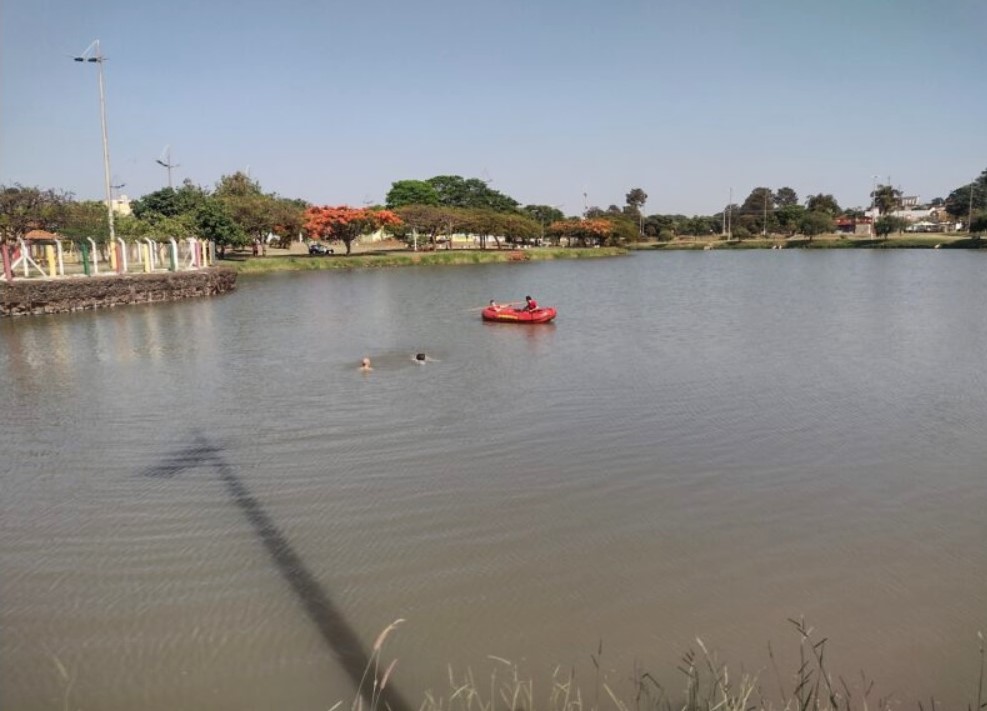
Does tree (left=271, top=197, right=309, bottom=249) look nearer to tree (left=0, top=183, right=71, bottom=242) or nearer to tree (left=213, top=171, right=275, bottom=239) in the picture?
tree (left=213, top=171, right=275, bottom=239)

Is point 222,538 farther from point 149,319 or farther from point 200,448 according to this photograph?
point 149,319

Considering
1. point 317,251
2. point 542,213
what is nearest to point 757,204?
point 542,213

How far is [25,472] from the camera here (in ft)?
32.5

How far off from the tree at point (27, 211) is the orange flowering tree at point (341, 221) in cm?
2233

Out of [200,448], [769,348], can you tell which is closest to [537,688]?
[200,448]

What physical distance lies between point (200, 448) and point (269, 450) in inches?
43.6

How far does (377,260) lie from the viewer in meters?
60.6

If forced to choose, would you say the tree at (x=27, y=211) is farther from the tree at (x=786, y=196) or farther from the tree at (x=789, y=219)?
the tree at (x=786, y=196)

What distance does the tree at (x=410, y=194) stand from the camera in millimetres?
92062

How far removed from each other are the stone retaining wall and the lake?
11.3m

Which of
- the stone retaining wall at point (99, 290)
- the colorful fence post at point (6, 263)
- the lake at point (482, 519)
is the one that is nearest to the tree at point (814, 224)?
the stone retaining wall at point (99, 290)

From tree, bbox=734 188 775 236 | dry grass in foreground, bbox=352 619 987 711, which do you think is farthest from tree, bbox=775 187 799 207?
dry grass in foreground, bbox=352 619 987 711

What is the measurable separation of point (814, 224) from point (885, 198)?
20836mm

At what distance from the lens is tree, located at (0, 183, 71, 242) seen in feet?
127
